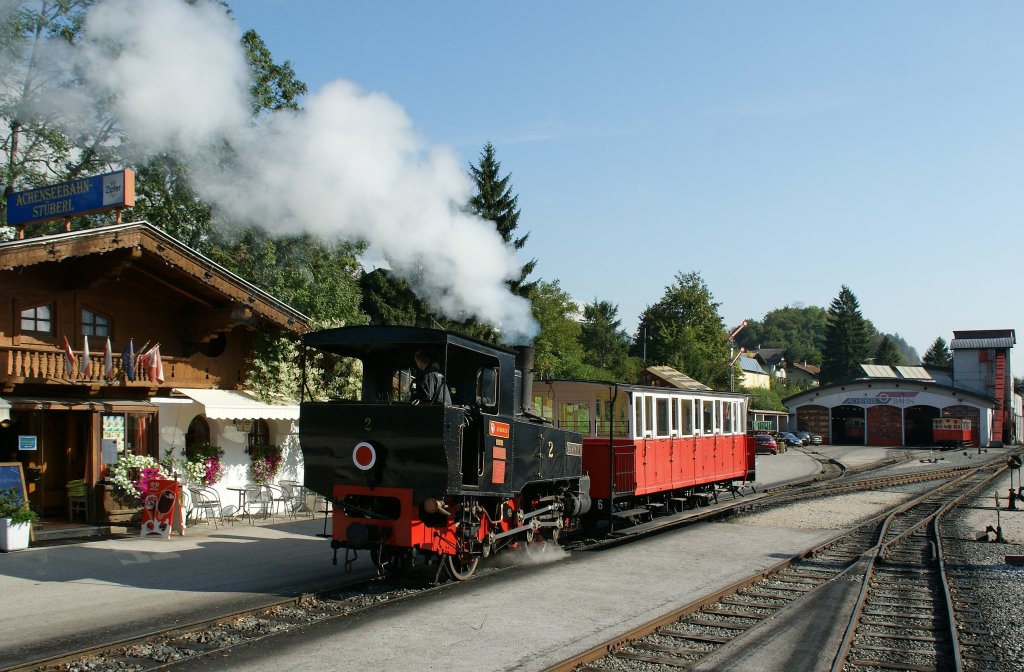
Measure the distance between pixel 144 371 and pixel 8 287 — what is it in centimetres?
256

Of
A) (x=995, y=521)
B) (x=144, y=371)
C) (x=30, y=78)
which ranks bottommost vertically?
(x=995, y=521)

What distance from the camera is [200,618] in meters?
8.05

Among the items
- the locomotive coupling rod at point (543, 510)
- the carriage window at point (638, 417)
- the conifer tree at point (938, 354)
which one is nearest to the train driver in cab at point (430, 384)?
the locomotive coupling rod at point (543, 510)

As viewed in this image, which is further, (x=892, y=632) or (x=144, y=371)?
(x=144, y=371)

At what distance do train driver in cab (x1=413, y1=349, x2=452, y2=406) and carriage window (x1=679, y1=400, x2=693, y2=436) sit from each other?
25.7ft

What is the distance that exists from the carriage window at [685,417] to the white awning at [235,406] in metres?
7.70

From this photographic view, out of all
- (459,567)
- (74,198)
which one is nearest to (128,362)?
(74,198)

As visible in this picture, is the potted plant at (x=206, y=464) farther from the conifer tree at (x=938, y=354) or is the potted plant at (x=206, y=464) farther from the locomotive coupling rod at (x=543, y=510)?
the conifer tree at (x=938, y=354)

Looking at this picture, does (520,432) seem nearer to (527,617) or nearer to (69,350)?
(527,617)

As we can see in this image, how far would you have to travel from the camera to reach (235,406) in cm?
1584

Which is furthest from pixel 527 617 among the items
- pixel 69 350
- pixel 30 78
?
pixel 30 78

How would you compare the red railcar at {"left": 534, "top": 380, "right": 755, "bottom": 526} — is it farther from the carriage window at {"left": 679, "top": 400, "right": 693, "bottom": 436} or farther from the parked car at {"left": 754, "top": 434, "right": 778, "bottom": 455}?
the parked car at {"left": 754, "top": 434, "right": 778, "bottom": 455}

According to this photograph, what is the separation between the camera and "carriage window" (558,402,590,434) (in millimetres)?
14430

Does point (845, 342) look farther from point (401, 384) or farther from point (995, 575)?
point (401, 384)
